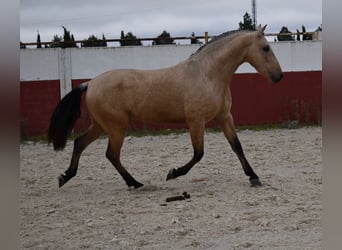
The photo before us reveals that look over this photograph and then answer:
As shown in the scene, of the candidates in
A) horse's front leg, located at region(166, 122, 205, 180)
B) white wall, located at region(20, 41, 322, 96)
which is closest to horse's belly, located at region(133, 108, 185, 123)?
horse's front leg, located at region(166, 122, 205, 180)

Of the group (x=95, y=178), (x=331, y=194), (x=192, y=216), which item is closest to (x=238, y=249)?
(x=192, y=216)

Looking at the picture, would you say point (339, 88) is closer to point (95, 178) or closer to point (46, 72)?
point (95, 178)

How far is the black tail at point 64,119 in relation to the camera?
4156 millimetres

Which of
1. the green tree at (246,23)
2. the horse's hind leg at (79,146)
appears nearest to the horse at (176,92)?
the horse's hind leg at (79,146)

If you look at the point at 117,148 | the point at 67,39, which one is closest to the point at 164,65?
the point at 67,39

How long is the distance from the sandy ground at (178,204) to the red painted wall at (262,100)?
1.70m

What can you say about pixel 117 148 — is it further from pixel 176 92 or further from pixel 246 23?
pixel 246 23

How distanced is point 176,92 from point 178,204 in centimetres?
102

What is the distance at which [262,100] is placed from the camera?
8469 millimetres

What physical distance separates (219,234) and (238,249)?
364mm

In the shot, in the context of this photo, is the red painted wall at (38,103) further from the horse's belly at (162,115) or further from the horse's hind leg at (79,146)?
the horse's belly at (162,115)

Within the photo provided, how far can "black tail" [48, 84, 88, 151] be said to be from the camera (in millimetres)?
4156

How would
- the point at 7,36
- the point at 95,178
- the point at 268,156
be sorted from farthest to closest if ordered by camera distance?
the point at 268,156
the point at 95,178
the point at 7,36

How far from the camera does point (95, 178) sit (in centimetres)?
505
